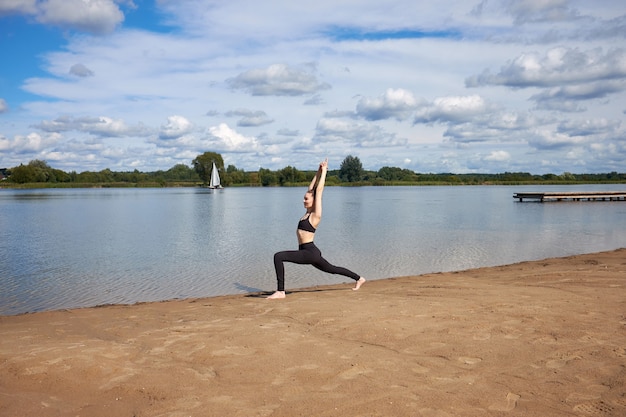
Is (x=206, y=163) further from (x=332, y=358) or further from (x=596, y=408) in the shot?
(x=596, y=408)

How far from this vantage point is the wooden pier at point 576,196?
62.6m

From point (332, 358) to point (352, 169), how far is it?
180114mm

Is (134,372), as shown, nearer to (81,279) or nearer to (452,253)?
(81,279)

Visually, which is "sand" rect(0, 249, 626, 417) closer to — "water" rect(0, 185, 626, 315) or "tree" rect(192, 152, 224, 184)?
"water" rect(0, 185, 626, 315)

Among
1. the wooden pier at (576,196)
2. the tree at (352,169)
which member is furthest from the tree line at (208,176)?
the wooden pier at (576,196)

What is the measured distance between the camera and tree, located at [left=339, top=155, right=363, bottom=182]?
185 m

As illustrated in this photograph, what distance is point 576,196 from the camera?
63.9 meters

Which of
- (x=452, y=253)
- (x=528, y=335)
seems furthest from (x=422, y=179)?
(x=528, y=335)

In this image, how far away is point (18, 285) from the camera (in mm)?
13562

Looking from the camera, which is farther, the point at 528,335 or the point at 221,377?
the point at 528,335

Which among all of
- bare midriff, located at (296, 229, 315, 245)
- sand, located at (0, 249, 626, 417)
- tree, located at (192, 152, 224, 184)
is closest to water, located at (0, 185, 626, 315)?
bare midriff, located at (296, 229, 315, 245)

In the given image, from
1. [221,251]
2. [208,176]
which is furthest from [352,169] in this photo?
[221,251]

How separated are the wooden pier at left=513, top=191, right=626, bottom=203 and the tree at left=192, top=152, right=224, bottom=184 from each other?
10472 cm

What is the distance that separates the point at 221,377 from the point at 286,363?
0.75m
